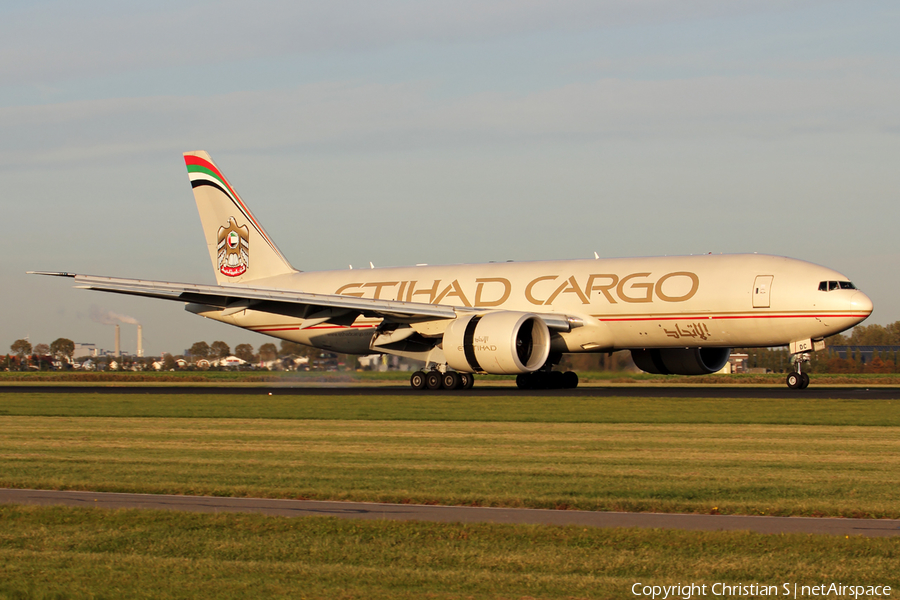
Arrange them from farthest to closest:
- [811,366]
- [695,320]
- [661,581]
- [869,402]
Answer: [811,366]
[695,320]
[869,402]
[661,581]

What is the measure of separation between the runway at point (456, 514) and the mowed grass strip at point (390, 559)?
1.48 feet

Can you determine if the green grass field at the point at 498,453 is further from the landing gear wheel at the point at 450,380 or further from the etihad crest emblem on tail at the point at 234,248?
the etihad crest emblem on tail at the point at 234,248

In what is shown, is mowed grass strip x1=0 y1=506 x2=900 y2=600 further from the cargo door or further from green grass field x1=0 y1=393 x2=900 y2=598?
the cargo door

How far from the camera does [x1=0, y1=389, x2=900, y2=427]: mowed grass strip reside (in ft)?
73.4

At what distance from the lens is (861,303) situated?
1219 inches

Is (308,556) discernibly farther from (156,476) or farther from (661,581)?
(156,476)

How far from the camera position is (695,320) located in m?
32.4

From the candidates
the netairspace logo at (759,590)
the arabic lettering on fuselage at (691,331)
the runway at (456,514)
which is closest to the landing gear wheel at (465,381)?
the arabic lettering on fuselage at (691,331)

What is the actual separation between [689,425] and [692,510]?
34.3 ft

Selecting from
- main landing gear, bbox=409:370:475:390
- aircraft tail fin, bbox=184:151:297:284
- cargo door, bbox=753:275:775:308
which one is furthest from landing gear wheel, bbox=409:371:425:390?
aircraft tail fin, bbox=184:151:297:284

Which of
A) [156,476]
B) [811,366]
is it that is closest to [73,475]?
[156,476]

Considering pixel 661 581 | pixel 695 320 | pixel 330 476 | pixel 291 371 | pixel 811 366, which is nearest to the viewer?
pixel 661 581

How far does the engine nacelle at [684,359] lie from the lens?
3603 cm

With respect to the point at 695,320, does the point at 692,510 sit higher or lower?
lower
